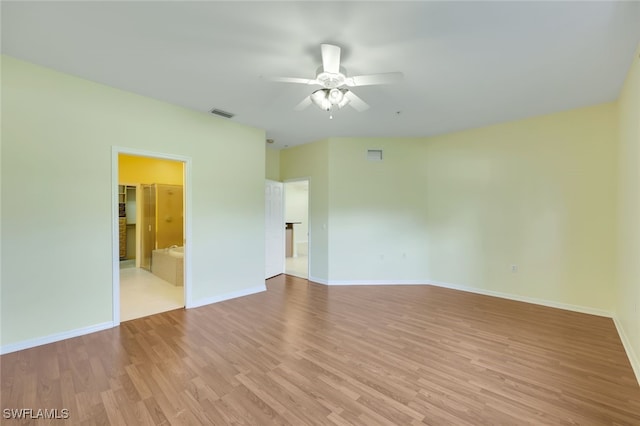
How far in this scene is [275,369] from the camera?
2381 millimetres

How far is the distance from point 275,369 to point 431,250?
12.7ft

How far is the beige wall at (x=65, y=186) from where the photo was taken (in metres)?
2.58

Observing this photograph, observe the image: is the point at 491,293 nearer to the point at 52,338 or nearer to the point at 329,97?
the point at 329,97

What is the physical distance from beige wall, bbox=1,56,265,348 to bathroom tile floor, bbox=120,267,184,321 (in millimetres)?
458

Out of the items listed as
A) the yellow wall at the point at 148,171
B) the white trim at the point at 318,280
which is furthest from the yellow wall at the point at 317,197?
the yellow wall at the point at 148,171

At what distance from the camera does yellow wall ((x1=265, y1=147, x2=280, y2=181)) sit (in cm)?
602

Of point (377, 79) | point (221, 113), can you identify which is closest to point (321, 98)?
point (377, 79)

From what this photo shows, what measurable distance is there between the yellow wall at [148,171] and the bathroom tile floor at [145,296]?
94.9 inches

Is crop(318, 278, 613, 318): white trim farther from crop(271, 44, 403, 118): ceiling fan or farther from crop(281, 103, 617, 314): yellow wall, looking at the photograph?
crop(271, 44, 403, 118): ceiling fan

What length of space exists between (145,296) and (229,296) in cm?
140

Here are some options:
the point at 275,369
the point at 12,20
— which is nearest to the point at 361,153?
the point at 275,369

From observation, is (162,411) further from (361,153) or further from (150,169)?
(150,169)

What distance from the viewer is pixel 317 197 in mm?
5480

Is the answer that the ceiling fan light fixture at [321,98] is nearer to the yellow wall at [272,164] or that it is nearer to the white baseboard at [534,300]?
the yellow wall at [272,164]
